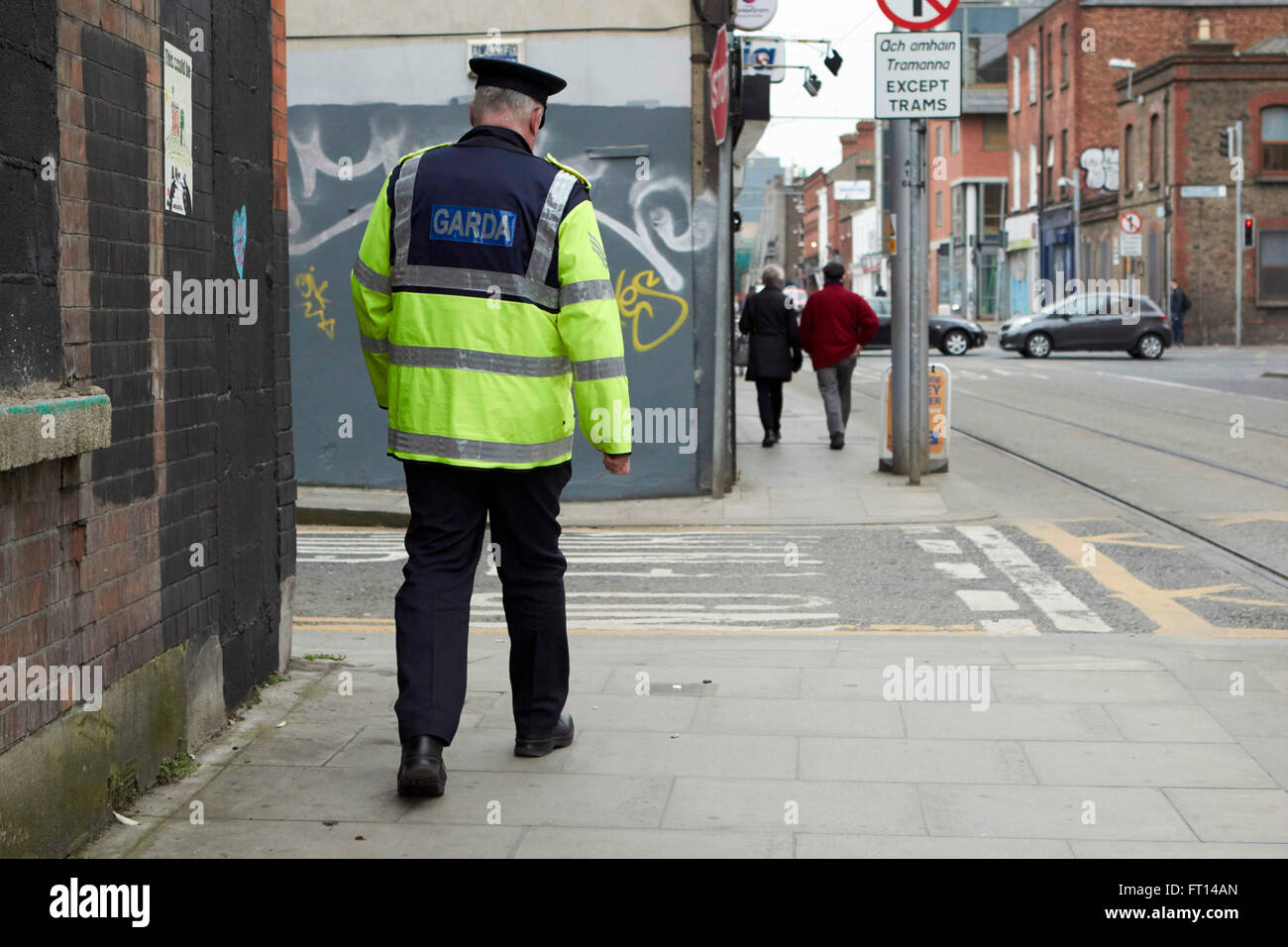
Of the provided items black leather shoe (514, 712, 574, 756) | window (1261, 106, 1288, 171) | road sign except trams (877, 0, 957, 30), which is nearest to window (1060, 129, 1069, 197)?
window (1261, 106, 1288, 171)

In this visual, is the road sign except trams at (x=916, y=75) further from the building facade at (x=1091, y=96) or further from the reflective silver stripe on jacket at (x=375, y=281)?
the building facade at (x=1091, y=96)

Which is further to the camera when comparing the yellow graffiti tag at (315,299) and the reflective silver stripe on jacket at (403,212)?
the yellow graffiti tag at (315,299)

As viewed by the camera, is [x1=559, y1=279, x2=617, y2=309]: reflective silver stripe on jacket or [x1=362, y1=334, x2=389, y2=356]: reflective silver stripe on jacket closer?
[x1=559, y1=279, x2=617, y2=309]: reflective silver stripe on jacket

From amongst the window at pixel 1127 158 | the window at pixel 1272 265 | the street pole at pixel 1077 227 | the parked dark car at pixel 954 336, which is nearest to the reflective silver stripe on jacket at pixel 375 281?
the parked dark car at pixel 954 336

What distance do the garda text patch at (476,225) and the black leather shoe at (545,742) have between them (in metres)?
1.48

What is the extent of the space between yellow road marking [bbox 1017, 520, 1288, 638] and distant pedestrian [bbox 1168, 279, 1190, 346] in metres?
33.8

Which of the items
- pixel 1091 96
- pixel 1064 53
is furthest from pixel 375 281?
pixel 1064 53

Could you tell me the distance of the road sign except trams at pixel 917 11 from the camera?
40.4 feet

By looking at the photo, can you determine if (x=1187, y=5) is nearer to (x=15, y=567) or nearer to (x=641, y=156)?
(x=641, y=156)

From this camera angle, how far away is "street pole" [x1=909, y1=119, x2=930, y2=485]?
1260 centimetres

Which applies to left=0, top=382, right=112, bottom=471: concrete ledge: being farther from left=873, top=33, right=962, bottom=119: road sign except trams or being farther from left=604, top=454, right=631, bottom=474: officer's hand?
left=873, top=33, right=962, bottom=119: road sign except trams

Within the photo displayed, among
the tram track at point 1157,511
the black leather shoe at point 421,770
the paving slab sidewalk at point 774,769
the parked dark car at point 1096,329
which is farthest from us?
the parked dark car at point 1096,329

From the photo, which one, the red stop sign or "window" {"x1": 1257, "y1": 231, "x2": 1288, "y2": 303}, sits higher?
"window" {"x1": 1257, "y1": 231, "x2": 1288, "y2": 303}

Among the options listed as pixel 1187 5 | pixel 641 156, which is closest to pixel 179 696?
pixel 641 156
